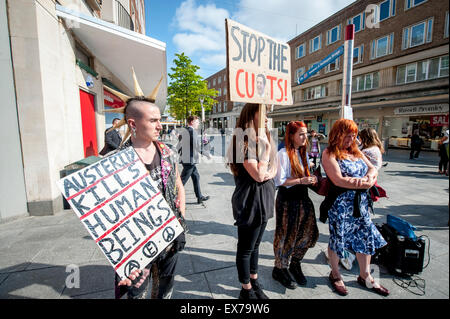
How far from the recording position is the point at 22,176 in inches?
160

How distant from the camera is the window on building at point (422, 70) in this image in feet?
47.6

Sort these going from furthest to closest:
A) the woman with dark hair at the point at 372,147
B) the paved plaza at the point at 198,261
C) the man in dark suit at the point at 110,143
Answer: the man in dark suit at the point at 110,143 → the woman with dark hair at the point at 372,147 → the paved plaza at the point at 198,261

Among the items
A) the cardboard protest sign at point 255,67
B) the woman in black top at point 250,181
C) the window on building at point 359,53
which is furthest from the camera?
the window on building at point 359,53

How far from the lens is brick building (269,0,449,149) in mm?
14562

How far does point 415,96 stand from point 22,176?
20.8 meters

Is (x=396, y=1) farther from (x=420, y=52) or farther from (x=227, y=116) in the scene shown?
(x=227, y=116)

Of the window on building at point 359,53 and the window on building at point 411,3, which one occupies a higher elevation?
the window on building at point 411,3

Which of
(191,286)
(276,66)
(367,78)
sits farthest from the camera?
(367,78)

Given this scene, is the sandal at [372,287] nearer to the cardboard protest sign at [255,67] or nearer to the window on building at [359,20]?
the cardboard protest sign at [255,67]

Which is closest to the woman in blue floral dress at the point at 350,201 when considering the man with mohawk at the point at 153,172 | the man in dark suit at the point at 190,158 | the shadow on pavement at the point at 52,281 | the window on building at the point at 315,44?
the man with mohawk at the point at 153,172

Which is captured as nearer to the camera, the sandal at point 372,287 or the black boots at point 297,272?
the sandal at point 372,287

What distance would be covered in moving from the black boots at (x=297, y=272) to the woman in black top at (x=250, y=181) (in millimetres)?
580

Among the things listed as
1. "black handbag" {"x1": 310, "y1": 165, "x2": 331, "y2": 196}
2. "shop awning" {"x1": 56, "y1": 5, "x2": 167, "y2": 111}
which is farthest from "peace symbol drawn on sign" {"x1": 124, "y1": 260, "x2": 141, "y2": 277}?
"shop awning" {"x1": 56, "y1": 5, "x2": 167, "y2": 111}

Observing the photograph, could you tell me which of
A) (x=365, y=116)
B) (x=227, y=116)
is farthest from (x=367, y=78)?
(x=227, y=116)
